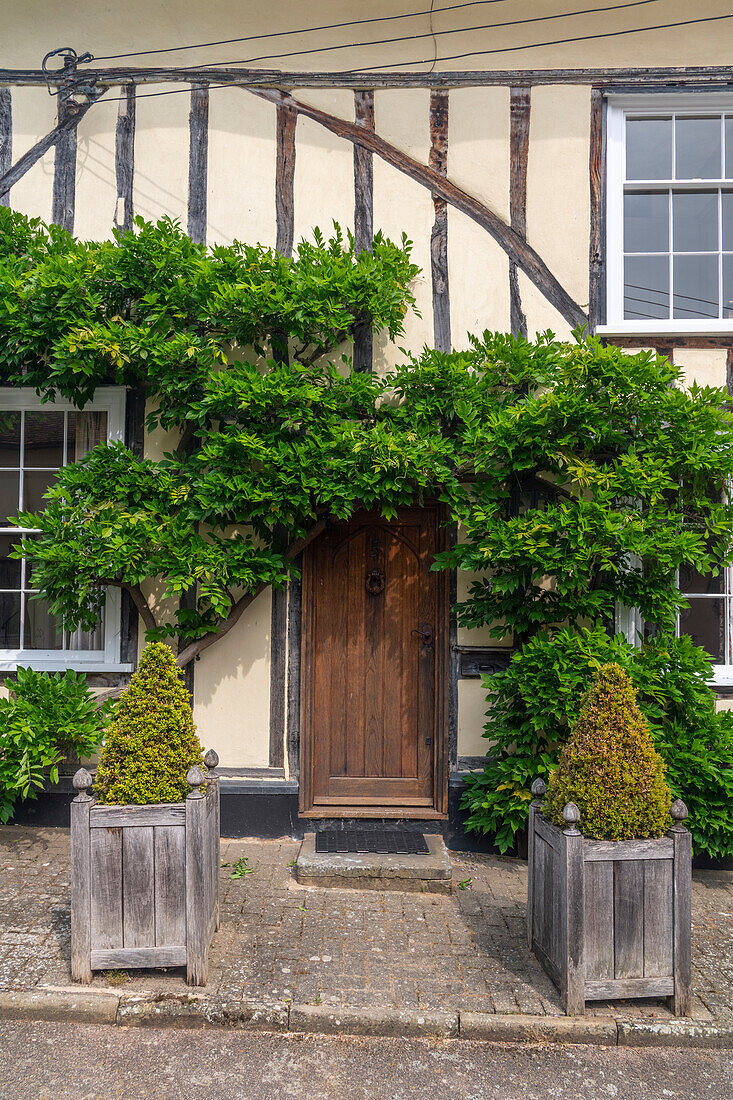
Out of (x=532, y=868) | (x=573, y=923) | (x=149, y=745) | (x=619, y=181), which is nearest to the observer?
(x=573, y=923)

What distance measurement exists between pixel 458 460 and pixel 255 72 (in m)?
3.34

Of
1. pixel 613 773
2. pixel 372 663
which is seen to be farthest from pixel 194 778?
pixel 372 663

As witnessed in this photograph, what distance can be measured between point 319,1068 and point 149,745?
1533mm

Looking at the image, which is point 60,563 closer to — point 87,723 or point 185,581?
point 185,581

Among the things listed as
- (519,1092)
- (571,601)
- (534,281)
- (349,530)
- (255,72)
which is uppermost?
(255,72)

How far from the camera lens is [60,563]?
4500 millimetres

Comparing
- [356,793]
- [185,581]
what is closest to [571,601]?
[356,793]

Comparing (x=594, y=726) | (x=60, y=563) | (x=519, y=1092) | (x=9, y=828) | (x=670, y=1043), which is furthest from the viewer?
(x=9, y=828)

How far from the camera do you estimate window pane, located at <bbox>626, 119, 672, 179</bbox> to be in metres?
5.34

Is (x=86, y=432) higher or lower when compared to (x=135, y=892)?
higher

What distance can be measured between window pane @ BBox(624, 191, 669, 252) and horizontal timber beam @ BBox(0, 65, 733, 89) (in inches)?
30.0

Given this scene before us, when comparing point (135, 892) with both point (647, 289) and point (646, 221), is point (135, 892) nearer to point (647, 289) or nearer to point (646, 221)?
point (647, 289)

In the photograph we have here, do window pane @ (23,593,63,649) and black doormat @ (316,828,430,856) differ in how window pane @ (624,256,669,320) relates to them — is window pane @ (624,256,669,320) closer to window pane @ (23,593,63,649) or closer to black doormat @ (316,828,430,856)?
black doormat @ (316,828,430,856)

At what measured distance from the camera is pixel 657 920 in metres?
3.14
